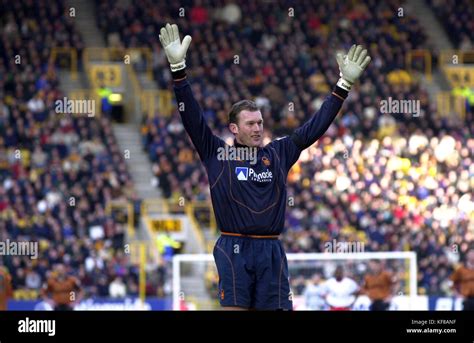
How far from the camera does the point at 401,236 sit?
25.4 m

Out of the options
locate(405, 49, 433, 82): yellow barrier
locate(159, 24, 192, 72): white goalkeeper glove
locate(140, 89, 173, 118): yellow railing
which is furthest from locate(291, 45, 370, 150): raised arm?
locate(405, 49, 433, 82): yellow barrier

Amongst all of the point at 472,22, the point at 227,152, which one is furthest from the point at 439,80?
the point at 227,152

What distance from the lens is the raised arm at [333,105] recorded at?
9070 mm

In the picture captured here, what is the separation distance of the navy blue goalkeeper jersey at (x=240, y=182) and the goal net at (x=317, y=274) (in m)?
9.82

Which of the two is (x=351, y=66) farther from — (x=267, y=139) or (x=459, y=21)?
(x=459, y=21)

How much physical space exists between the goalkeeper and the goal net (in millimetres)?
9855

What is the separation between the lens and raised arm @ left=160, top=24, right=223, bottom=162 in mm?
8750

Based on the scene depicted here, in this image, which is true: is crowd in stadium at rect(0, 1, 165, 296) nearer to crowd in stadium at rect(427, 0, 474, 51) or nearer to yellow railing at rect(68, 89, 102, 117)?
yellow railing at rect(68, 89, 102, 117)

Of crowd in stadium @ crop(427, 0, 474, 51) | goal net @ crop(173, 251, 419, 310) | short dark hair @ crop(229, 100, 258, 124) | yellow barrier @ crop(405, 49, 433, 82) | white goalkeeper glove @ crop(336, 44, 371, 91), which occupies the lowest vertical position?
goal net @ crop(173, 251, 419, 310)

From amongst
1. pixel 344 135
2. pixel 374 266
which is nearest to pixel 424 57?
pixel 344 135

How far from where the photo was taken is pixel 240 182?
8.81 metres

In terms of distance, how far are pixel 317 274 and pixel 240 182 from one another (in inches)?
431
